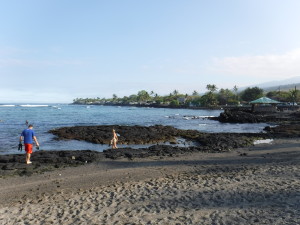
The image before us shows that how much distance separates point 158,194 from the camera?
29.4 feet

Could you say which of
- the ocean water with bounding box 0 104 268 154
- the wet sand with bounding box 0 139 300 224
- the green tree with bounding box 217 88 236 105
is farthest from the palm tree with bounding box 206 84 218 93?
the wet sand with bounding box 0 139 300 224

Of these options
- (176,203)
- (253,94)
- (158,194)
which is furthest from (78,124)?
(253,94)

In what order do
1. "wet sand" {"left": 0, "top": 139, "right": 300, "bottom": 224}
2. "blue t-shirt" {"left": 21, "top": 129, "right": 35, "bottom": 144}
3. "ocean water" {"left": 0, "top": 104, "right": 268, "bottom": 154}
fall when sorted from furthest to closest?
"ocean water" {"left": 0, "top": 104, "right": 268, "bottom": 154}, "blue t-shirt" {"left": 21, "top": 129, "right": 35, "bottom": 144}, "wet sand" {"left": 0, "top": 139, "right": 300, "bottom": 224}

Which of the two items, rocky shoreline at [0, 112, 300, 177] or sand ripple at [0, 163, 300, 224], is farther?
rocky shoreline at [0, 112, 300, 177]

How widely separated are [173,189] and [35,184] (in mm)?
5599

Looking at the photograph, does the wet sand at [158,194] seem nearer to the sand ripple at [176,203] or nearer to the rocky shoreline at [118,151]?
the sand ripple at [176,203]

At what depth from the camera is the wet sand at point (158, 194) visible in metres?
7.09

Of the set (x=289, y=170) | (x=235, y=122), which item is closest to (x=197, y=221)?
(x=289, y=170)

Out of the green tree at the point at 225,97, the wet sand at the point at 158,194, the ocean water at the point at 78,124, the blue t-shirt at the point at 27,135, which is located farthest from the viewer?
the green tree at the point at 225,97

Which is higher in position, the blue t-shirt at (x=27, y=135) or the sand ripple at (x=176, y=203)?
the blue t-shirt at (x=27, y=135)

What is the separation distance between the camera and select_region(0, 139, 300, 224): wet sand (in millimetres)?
7094

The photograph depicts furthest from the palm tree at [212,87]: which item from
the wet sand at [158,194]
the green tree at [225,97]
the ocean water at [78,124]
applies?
the wet sand at [158,194]

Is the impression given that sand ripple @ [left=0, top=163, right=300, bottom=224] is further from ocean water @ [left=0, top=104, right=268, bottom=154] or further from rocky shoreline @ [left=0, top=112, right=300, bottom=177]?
ocean water @ [left=0, top=104, right=268, bottom=154]

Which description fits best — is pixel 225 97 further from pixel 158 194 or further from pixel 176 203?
pixel 176 203
